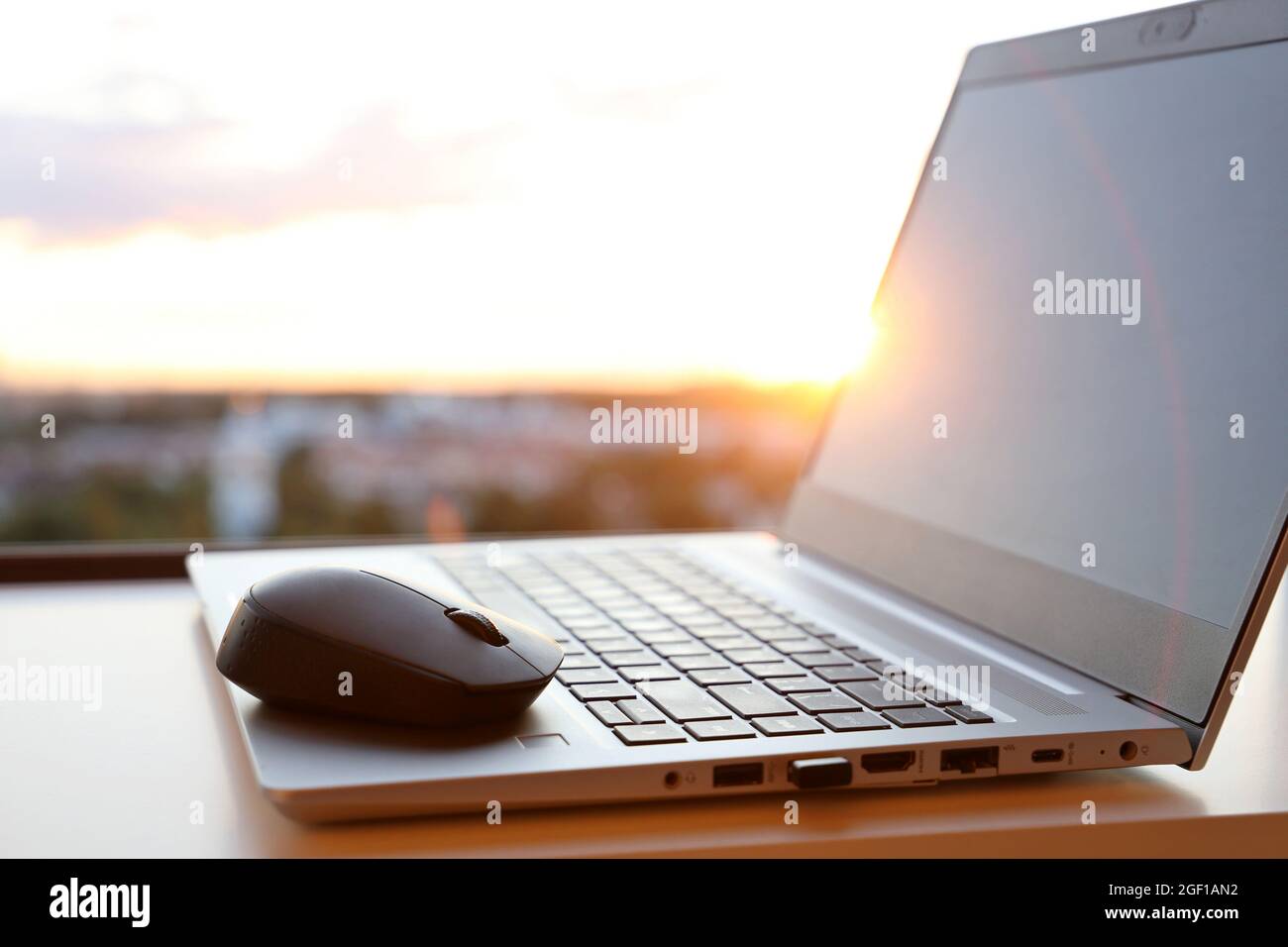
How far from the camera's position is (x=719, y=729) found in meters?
0.56

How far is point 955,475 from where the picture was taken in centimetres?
91

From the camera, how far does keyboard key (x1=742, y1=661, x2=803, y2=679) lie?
66cm

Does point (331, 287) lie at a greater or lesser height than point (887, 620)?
greater

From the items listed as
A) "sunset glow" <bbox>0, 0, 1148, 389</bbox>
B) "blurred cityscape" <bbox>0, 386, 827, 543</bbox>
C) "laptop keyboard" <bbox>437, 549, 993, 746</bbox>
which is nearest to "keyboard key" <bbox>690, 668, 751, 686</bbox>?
"laptop keyboard" <bbox>437, 549, 993, 746</bbox>

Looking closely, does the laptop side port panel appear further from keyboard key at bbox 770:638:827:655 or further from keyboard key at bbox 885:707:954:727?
Answer: keyboard key at bbox 770:638:827:655

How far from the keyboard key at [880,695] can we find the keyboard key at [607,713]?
135 mm

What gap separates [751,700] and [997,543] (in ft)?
1.04

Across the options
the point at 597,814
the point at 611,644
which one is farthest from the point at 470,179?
the point at 597,814

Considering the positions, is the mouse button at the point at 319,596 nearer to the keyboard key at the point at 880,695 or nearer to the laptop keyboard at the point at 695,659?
the laptop keyboard at the point at 695,659

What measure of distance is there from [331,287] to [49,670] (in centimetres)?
235

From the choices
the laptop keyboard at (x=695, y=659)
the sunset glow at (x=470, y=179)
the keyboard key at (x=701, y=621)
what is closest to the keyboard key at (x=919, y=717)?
the laptop keyboard at (x=695, y=659)

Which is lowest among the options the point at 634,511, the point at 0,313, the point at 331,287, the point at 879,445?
the point at 634,511

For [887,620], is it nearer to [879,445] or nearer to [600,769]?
[879,445]
